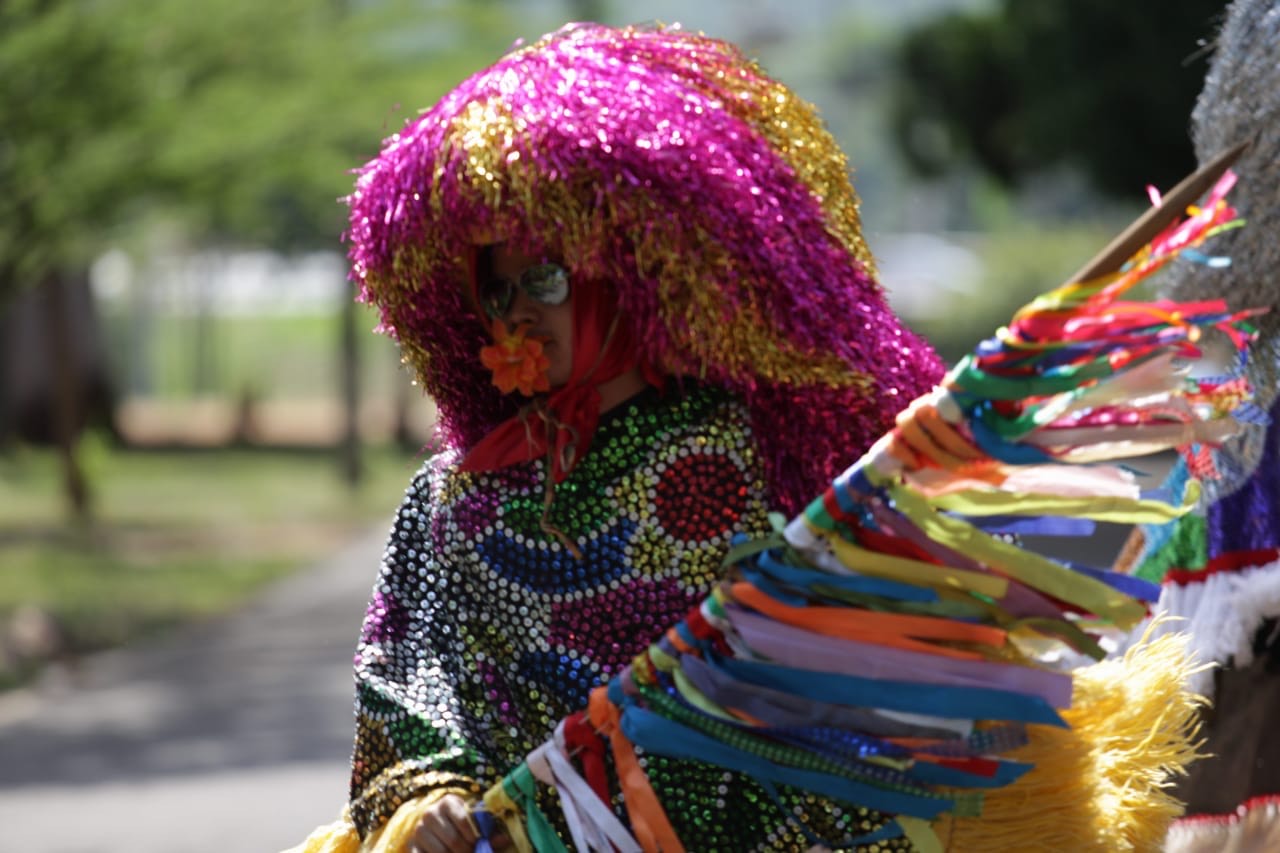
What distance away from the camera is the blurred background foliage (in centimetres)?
1264

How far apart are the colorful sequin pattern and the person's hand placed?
5cm

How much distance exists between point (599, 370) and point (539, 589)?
328 mm

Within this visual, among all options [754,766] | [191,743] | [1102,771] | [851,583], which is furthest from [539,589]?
[191,743]

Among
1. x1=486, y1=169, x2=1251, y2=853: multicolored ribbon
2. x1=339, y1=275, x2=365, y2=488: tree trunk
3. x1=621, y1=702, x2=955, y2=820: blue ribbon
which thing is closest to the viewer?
x1=486, y1=169, x2=1251, y2=853: multicolored ribbon

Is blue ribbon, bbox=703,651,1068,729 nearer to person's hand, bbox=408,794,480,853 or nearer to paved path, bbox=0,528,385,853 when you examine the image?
person's hand, bbox=408,794,480,853

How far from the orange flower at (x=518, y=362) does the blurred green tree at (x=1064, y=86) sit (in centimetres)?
931

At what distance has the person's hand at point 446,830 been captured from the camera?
9.62ft

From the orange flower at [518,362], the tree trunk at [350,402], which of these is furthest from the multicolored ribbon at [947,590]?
the tree trunk at [350,402]

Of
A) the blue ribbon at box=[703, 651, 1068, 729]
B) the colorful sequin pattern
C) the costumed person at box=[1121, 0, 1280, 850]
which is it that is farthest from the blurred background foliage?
the blue ribbon at box=[703, 651, 1068, 729]

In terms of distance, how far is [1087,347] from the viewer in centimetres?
252

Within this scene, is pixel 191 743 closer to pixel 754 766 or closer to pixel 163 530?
pixel 754 766

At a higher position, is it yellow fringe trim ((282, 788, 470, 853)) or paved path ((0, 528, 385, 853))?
yellow fringe trim ((282, 788, 470, 853))

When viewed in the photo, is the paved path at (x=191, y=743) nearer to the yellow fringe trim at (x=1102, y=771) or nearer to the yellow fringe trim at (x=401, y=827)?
the yellow fringe trim at (x=401, y=827)

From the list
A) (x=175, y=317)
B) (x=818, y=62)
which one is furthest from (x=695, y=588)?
(x=175, y=317)
